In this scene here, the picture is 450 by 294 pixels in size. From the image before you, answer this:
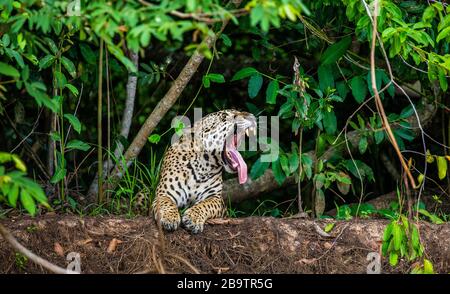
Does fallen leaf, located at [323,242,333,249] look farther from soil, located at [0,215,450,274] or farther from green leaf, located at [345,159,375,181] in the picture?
green leaf, located at [345,159,375,181]

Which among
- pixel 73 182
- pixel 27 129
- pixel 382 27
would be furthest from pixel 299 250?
pixel 27 129

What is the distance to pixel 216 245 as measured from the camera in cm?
731

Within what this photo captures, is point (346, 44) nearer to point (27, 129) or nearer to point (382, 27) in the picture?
point (382, 27)

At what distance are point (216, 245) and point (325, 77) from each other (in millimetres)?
2200

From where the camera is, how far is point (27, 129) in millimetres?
10023

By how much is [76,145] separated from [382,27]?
283cm

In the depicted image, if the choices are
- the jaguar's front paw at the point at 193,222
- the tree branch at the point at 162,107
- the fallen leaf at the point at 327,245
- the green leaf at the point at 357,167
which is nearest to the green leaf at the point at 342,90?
the green leaf at the point at 357,167

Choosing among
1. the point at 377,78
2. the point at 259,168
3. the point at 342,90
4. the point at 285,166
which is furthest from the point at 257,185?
the point at 377,78

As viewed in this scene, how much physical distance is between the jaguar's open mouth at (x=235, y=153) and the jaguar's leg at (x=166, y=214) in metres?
0.75

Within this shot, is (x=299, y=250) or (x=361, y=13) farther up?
(x=361, y=13)

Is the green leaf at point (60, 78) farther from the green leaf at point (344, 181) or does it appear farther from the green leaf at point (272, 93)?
the green leaf at point (344, 181)

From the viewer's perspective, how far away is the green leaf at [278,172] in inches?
334
